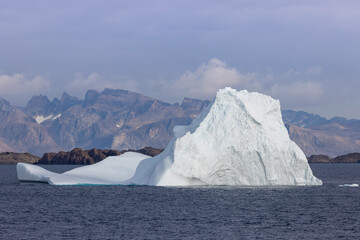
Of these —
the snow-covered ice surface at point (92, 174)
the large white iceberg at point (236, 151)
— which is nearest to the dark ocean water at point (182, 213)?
the large white iceberg at point (236, 151)

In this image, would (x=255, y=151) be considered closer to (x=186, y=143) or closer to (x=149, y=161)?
(x=186, y=143)

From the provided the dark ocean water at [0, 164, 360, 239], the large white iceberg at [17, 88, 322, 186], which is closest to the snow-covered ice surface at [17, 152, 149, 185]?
the dark ocean water at [0, 164, 360, 239]

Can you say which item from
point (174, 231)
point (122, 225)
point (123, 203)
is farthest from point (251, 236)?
point (123, 203)

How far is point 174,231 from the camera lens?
40031 millimetres

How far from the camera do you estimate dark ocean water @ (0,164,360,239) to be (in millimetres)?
39469

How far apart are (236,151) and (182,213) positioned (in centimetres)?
1700

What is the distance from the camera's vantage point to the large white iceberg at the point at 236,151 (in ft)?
212

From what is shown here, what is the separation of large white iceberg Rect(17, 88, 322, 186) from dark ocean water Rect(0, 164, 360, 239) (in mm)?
1477

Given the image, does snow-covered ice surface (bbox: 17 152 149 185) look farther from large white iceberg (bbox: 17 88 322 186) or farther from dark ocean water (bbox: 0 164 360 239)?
large white iceberg (bbox: 17 88 322 186)

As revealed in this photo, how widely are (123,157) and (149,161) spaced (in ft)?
43.6

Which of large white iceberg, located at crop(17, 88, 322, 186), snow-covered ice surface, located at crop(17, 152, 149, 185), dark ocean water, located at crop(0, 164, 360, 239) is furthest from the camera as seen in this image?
snow-covered ice surface, located at crop(17, 152, 149, 185)

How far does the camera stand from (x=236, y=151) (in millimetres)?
64500

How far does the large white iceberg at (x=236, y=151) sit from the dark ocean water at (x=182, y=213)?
4.85ft

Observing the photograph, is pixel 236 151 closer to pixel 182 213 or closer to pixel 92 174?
pixel 182 213
